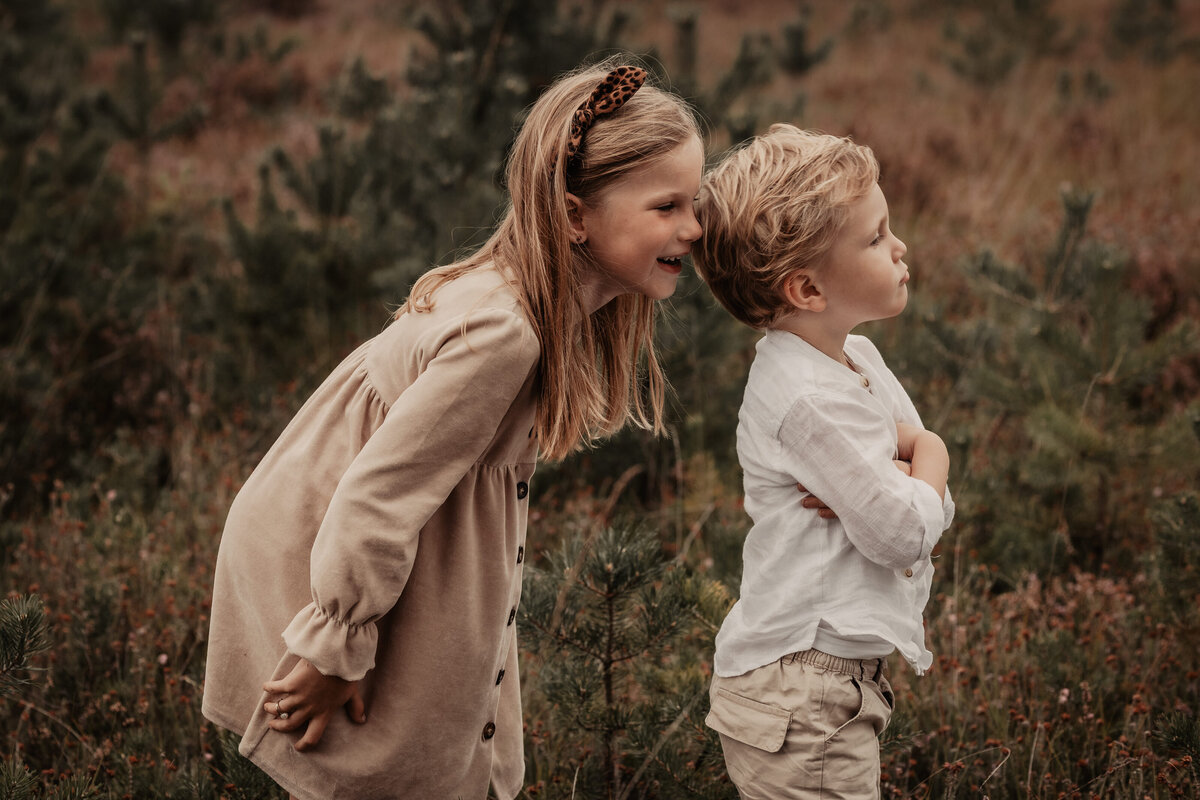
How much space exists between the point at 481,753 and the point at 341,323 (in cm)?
315

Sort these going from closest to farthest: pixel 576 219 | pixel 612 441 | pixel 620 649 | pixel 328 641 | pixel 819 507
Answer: pixel 328 641, pixel 819 507, pixel 576 219, pixel 620 649, pixel 612 441

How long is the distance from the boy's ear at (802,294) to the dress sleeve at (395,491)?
46 centimetres

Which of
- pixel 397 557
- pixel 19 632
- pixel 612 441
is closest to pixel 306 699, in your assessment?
pixel 397 557

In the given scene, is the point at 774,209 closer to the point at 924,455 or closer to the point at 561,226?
the point at 561,226

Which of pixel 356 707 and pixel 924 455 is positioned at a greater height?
pixel 924 455

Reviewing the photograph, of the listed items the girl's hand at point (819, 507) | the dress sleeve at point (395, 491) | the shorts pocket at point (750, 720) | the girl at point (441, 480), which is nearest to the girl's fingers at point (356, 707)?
the girl at point (441, 480)

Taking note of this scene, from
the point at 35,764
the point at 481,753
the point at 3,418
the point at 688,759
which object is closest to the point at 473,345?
the point at 481,753

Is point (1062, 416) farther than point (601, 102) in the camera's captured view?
Yes

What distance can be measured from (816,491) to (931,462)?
23 centimetres

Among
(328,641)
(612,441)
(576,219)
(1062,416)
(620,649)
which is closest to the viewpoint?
(328,641)

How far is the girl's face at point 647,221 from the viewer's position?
1604mm

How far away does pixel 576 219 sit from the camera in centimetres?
166

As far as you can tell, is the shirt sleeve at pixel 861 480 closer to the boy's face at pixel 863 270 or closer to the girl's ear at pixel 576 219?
the boy's face at pixel 863 270

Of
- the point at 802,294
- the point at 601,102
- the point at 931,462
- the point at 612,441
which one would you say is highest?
the point at 601,102
